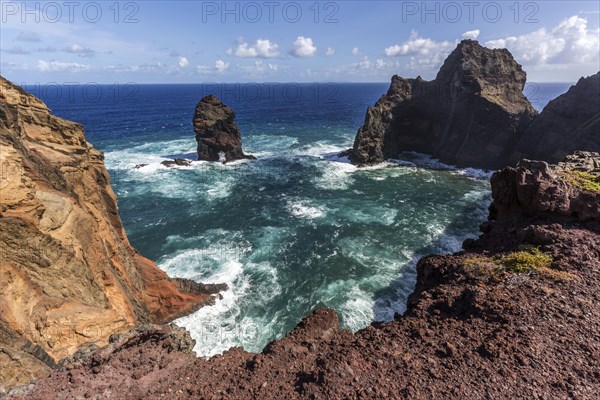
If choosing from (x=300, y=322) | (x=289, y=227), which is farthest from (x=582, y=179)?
(x=289, y=227)

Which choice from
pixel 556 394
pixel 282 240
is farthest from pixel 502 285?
pixel 282 240

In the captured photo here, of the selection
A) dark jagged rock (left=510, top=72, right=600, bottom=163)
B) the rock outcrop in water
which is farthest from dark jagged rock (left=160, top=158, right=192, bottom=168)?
dark jagged rock (left=510, top=72, right=600, bottom=163)

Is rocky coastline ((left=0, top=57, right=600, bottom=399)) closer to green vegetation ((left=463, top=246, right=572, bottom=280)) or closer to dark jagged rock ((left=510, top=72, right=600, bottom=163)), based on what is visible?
green vegetation ((left=463, top=246, right=572, bottom=280))

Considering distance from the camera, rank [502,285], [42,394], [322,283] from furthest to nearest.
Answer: [322,283] → [502,285] → [42,394]

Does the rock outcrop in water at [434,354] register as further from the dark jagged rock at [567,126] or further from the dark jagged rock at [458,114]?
the dark jagged rock at [458,114]

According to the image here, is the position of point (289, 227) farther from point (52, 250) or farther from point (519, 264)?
point (52, 250)

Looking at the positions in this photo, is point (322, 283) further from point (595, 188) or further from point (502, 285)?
point (595, 188)

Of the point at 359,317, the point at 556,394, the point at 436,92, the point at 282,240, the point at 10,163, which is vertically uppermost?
the point at 436,92
